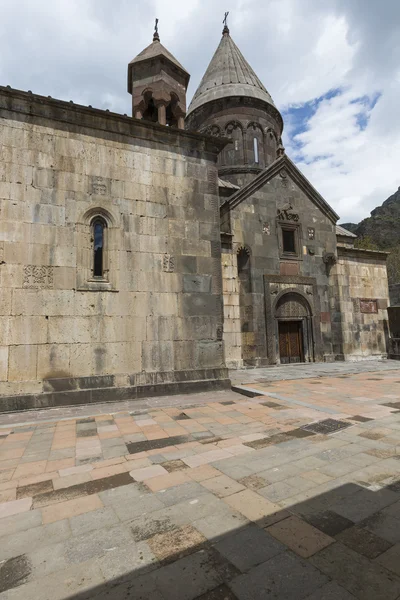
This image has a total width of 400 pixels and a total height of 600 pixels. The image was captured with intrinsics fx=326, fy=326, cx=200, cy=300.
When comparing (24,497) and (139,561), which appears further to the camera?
(24,497)

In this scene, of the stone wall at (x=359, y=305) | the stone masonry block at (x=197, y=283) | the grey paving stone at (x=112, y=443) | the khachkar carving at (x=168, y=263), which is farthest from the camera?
the stone wall at (x=359, y=305)

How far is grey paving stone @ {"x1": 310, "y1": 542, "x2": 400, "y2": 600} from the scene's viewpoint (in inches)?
73.8

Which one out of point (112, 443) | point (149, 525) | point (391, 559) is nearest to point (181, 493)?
point (149, 525)

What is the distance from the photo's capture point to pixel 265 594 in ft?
6.18

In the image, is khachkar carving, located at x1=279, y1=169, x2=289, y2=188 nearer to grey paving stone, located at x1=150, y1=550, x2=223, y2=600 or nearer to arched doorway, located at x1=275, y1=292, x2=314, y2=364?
arched doorway, located at x1=275, y1=292, x2=314, y2=364

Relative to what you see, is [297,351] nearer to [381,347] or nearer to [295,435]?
[381,347]

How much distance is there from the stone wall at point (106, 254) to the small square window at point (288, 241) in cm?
680

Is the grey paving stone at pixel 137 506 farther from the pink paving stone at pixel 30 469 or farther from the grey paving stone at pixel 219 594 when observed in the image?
the pink paving stone at pixel 30 469

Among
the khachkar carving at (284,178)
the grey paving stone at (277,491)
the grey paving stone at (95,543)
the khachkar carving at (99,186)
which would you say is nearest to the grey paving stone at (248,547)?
the grey paving stone at (277,491)

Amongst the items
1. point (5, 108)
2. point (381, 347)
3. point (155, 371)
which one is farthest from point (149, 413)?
point (381, 347)

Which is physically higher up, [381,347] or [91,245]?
[91,245]

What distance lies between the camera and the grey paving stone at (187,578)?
192cm

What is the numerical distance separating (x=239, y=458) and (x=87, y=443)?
224cm

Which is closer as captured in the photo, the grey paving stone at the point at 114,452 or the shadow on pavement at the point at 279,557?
the shadow on pavement at the point at 279,557
